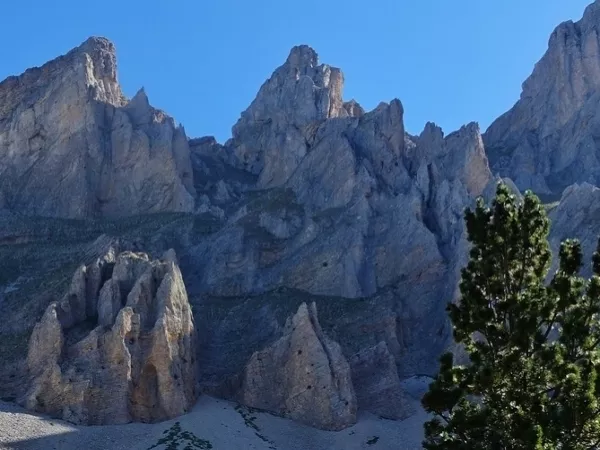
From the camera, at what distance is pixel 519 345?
27.1 m

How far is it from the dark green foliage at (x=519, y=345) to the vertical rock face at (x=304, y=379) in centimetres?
4311

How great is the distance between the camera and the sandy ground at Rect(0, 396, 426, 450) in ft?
199

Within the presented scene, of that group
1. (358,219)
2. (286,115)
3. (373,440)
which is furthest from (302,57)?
(373,440)

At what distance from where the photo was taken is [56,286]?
81625mm

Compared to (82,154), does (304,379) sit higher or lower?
lower

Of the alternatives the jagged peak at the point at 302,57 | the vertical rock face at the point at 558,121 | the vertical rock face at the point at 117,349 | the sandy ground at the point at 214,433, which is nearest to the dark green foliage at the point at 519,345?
the sandy ground at the point at 214,433

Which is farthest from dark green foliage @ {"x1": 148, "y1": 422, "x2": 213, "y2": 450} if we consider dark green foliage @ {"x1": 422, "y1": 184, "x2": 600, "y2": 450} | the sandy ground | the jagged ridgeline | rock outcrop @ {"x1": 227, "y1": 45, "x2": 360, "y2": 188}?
rock outcrop @ {"x1": 227, "y1": 45, "x2": 360, "y2": 188}

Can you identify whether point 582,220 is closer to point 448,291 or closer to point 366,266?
point 448,291

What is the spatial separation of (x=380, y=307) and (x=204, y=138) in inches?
2446

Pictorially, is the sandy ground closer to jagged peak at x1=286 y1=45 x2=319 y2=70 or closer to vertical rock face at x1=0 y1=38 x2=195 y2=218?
vertical rock face at x1=0 y1=38 x2=195 y2=218

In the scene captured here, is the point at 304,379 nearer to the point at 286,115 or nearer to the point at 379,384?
the point at 379,384

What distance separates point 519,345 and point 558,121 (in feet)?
361

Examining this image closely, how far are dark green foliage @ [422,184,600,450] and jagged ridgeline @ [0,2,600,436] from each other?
43.0m

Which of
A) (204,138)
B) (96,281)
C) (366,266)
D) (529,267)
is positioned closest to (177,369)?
(96,281)
